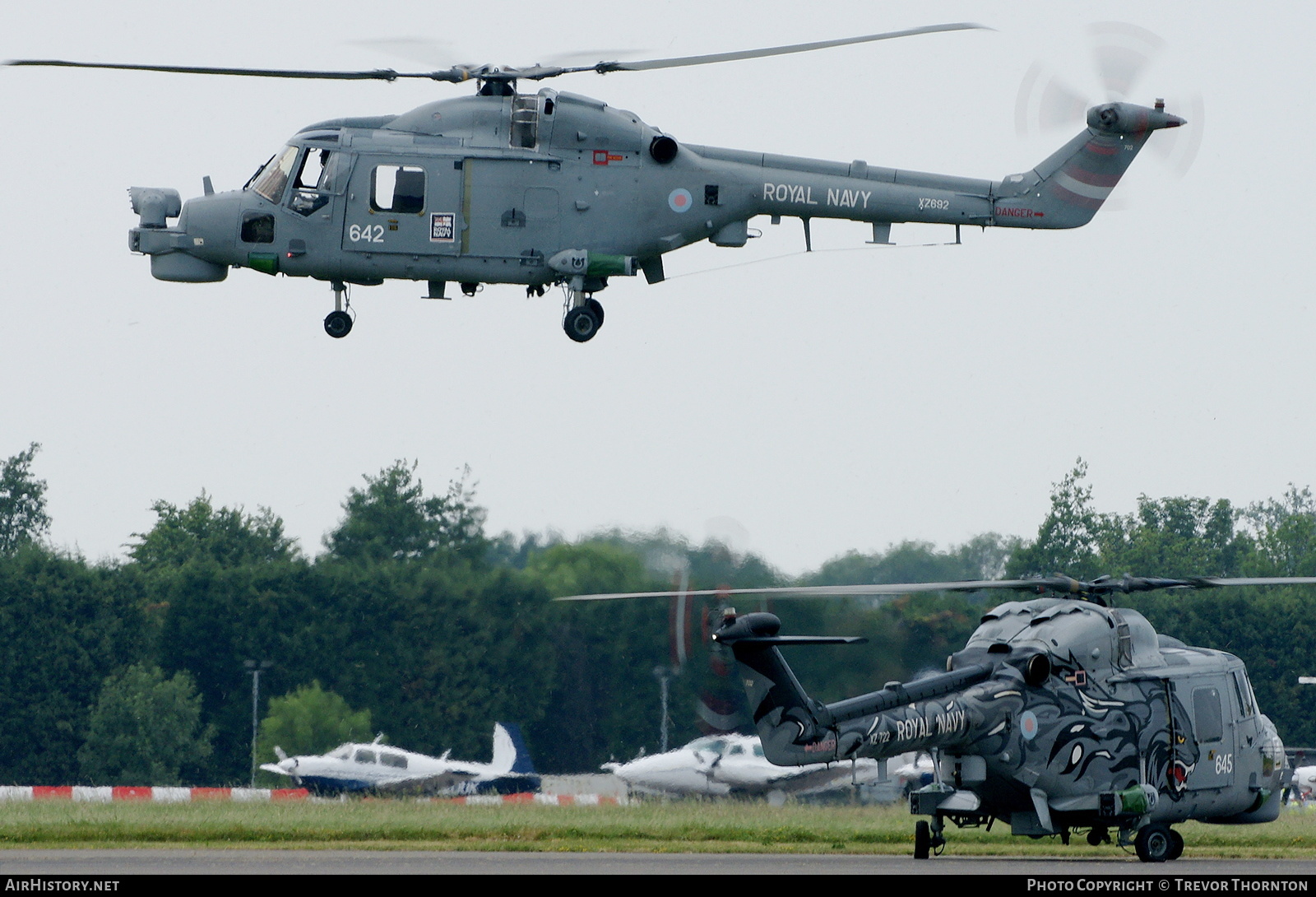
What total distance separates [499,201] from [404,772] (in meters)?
19.5

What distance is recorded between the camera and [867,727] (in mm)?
20953

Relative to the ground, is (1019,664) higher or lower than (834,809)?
higher

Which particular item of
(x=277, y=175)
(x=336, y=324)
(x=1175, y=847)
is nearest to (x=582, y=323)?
(x=336, y=324)

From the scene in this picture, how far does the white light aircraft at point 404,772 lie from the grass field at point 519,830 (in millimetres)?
10970

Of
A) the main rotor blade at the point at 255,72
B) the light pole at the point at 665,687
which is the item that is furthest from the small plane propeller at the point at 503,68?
the light pole at the point at 665,687

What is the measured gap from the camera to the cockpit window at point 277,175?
941 inches

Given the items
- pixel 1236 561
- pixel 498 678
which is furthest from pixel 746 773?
pixel 1236 561

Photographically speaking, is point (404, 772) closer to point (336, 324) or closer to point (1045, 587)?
point (336, 324)

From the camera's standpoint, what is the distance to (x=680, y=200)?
24.0 meters

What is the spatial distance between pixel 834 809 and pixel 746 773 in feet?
27.7

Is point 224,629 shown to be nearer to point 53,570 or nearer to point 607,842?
point 53,570

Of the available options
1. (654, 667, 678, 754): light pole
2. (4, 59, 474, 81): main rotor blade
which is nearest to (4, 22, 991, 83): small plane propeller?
(4, 59, 474, 81): main rotor blade

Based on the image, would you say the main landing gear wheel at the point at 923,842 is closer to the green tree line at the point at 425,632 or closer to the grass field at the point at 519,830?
the grass field at the point at 519,830

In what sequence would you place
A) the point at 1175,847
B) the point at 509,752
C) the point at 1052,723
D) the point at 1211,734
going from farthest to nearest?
the point at 509,752 → the point at 1211,734 → the point at 1175,847 → the point at 1052,723
